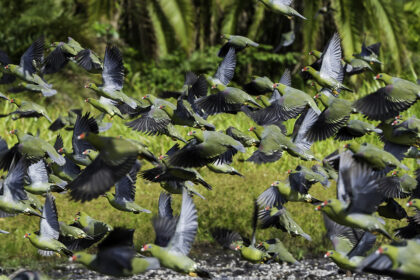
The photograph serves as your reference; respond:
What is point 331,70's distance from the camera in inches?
168

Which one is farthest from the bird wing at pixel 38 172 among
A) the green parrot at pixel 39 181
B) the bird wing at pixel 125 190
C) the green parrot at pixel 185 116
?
the green parrot at pixel 185 116

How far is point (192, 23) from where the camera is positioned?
14.1 metres

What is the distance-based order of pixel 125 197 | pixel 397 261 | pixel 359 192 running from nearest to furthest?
pixel 397 261, pixel 359 192, pixel 125 197

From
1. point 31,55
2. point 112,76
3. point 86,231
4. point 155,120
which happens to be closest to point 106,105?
point 112,76

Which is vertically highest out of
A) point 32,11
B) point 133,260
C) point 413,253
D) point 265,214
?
point 413,253

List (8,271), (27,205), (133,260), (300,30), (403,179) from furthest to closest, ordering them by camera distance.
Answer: (300,30) → (8,271) → (403,179) → (27,205) → (133,260)

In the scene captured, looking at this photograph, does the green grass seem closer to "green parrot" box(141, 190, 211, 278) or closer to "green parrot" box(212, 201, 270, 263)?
"green parrot" box(212, 201, 270, 263)

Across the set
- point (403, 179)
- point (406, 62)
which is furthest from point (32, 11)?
point (403, 179)

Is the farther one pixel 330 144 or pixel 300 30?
pixel 300 30

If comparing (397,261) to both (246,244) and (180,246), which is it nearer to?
(180,246)

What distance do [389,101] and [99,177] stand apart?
5.01ft

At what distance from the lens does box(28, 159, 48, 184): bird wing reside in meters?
4.02

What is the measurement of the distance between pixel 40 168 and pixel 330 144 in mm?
5794

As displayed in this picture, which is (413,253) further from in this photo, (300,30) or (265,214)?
(300,30)
